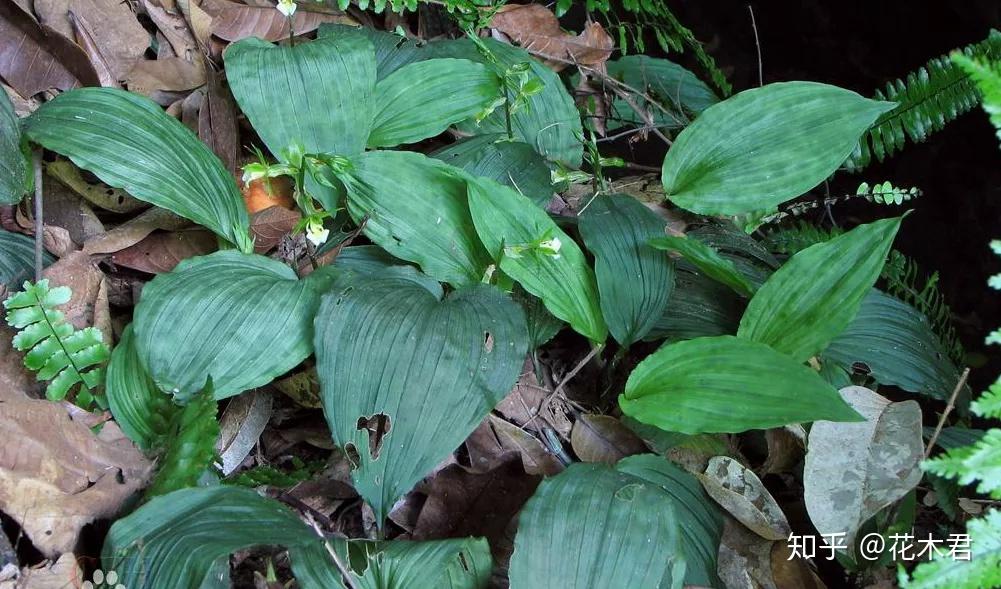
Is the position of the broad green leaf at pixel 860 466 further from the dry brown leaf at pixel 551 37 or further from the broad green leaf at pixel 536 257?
the dry brown leaf at pixel 551 37

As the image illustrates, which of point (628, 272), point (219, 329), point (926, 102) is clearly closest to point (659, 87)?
point (926, 102)

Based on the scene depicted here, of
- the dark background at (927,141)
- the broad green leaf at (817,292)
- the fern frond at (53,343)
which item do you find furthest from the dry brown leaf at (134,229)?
the dark background at (927,141)

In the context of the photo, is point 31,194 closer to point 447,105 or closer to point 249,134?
point 249,134

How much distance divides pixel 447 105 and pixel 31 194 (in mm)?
1066

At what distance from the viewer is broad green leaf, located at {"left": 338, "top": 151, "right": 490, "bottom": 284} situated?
5.90 feet

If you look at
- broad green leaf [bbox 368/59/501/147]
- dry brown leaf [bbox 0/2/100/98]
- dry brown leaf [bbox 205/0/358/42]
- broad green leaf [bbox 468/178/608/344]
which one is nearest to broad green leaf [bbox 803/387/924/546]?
broad green leaf [bbox 468/178/608/344]

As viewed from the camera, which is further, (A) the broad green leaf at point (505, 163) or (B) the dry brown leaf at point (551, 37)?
(B) the dry brown leaf at point (551, 37)

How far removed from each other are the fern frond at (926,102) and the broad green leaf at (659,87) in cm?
63

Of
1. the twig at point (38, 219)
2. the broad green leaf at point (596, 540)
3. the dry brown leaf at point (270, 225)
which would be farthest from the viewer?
the dry brown leaf at point (270, 225)

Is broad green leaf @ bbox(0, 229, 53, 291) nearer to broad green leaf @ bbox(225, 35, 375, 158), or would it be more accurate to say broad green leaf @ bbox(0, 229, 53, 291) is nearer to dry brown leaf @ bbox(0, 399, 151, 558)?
dry brown leaf @ bbox(0, 399, 151, 558)

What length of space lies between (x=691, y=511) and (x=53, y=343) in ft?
4.47

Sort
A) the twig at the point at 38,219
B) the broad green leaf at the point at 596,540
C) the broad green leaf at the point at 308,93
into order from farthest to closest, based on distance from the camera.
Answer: the broad green leaf at the point at 308,93, the twig at the point at 38,219, the broad green leaf at the point at 596,540

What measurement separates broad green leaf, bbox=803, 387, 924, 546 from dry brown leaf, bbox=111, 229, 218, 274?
5.05ft

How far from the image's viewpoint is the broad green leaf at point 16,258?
175 cm
